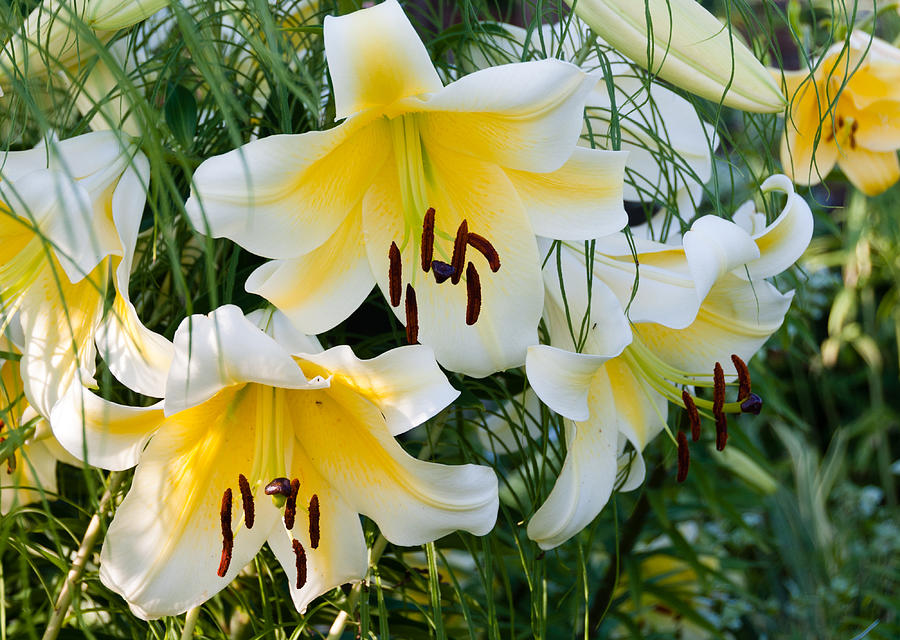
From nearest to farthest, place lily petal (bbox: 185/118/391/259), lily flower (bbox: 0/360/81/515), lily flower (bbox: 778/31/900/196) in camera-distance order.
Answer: lily petal (bbox: 185/118/391/259)
lily flower (bbox: 0/360/81/515)
lily flower (bbox: 778/31/900/196)

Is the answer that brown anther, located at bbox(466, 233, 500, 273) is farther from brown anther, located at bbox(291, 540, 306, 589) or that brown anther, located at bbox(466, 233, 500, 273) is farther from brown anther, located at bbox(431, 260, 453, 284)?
brown anther, located at bbox(291, 540, 306, 589)

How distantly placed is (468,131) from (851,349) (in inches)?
57.7

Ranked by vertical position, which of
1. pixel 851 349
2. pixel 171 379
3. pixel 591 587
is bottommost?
pixel 851 349

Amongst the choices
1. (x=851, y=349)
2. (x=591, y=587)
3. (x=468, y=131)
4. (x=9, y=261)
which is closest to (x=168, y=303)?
(x=9, y=261)

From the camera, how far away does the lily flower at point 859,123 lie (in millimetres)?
687

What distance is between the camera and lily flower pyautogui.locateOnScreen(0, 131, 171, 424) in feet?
1.22

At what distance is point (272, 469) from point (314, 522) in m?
0.03

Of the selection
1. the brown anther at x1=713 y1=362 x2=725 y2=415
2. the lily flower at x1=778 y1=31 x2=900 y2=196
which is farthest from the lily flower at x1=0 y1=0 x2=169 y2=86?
the lily flower at x1=778 y1=31 x2=900 y2=196

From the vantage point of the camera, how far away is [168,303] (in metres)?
0.53

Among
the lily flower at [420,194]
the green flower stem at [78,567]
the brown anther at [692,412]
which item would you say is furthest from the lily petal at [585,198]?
the green flower stem at [78,567]

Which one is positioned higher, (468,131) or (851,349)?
(468,131)

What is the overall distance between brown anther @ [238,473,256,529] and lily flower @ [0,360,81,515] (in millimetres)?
103

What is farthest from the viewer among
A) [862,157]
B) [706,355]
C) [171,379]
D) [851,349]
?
[851,349]

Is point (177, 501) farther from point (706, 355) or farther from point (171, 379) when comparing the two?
point (706, 355)
